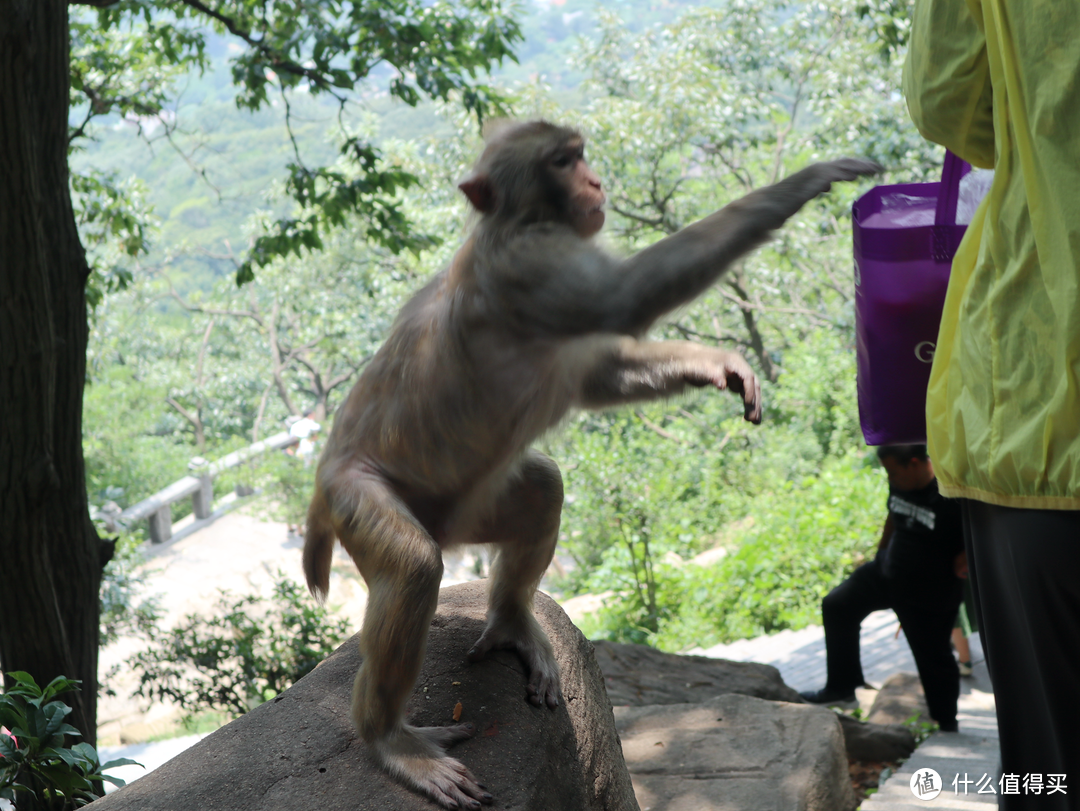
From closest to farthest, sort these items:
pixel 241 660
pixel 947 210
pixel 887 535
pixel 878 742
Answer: pixel 947 210, pixel 878 742, pixel 887 535, pixel 241 660

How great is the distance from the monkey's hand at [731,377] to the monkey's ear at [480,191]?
0.69 metres

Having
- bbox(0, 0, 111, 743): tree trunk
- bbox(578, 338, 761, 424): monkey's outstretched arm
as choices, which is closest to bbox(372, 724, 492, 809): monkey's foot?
bbox(578, 338, 761, 424): monkey's outstretched arm

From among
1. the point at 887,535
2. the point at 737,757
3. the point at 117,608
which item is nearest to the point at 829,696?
the point at 887,535

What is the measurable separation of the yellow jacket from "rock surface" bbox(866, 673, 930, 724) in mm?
3335

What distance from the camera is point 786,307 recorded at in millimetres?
12703

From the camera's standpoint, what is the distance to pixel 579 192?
2.34m

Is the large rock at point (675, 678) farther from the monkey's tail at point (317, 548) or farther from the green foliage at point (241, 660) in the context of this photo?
the monkey's tail at point (317, 548)

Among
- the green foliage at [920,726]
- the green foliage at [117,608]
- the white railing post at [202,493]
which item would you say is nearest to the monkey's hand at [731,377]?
the green foliage at [920,726]

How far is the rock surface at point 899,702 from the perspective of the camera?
4688 mm

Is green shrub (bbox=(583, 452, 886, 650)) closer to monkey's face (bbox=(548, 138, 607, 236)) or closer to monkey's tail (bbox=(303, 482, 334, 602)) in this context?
monkey's tail (bbox=(303, 482, 334, 602))

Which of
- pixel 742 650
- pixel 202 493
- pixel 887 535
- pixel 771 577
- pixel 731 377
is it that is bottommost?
pixel 202 493

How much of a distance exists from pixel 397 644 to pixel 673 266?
1081 millimetres

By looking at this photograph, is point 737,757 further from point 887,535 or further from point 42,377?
point 42,377

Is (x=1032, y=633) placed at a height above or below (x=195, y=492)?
above
